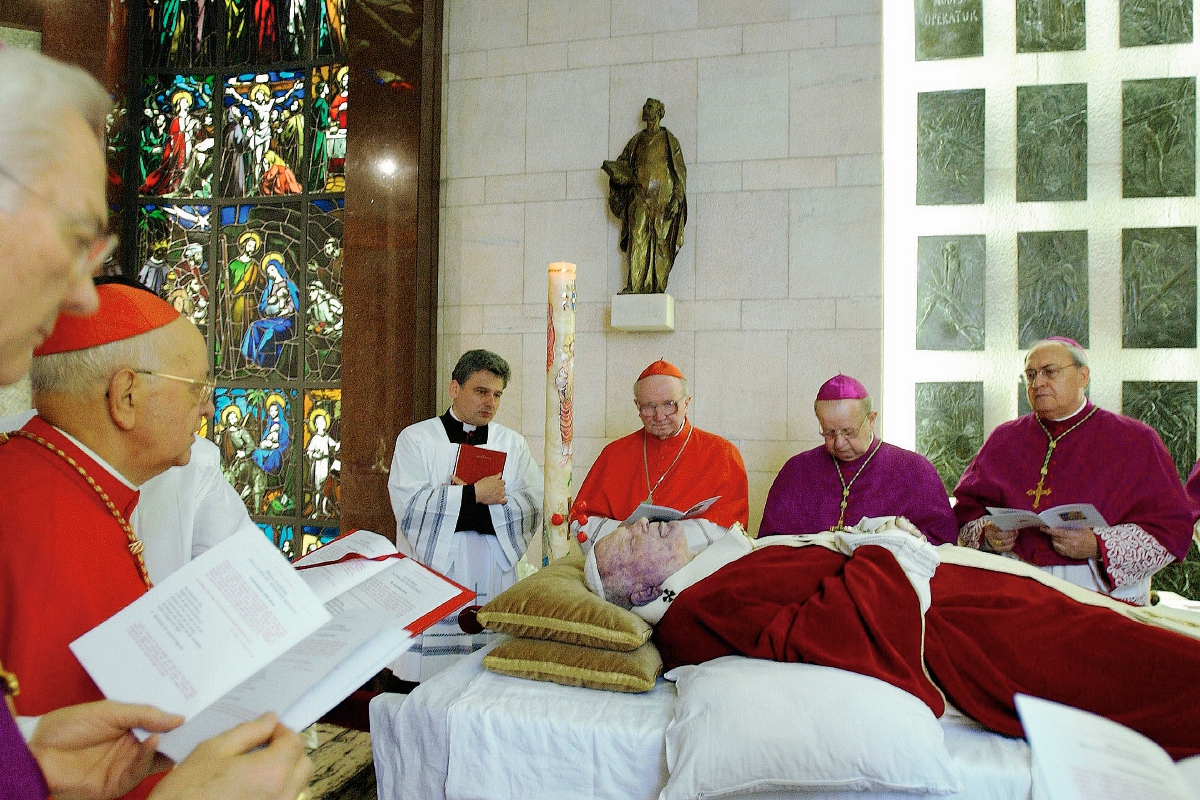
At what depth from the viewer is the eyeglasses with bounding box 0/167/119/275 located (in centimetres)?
92

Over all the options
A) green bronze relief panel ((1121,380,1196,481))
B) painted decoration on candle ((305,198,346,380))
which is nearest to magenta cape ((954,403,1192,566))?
green bronze relief panel ((1121,380,1196,481))

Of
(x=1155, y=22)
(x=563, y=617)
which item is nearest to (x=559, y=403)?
(x=563, y=617)

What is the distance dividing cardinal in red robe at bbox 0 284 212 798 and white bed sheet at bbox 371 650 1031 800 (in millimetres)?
1319

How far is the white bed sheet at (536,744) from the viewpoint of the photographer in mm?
2572

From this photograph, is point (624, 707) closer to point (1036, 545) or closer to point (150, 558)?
point (150, 558)

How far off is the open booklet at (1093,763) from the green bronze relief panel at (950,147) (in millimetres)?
5314

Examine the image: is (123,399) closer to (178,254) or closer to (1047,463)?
(1047,463)

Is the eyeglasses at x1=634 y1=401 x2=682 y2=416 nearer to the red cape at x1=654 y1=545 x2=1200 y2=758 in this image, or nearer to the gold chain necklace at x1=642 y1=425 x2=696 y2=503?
the gold chain necklace at x1=642 y1=425 x2=696 y2=503

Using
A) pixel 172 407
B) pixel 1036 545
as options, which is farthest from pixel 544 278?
pixel 172 407

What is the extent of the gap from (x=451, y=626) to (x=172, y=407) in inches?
117

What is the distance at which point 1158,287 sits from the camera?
5.60 m

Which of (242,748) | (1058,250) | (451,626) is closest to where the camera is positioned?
(242,748)

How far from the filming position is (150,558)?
2.93m

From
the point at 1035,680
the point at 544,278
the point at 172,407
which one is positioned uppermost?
the point at 544,278
